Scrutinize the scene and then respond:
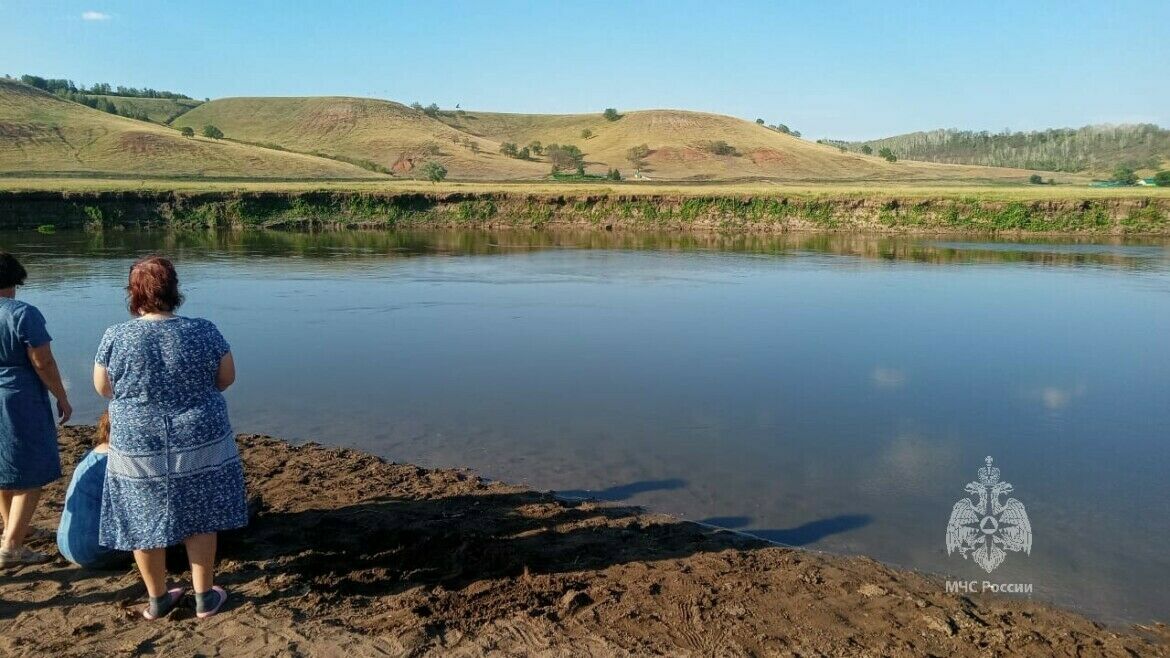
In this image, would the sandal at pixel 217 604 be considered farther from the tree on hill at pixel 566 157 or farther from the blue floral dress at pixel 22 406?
the tree on hill at pixel 566 157

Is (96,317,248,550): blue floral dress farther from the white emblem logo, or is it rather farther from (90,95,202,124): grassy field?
(90,95,202,124): grassy field

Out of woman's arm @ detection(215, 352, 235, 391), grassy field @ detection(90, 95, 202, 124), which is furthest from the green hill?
woman's arm @ detection(215, 352, 235, 391)

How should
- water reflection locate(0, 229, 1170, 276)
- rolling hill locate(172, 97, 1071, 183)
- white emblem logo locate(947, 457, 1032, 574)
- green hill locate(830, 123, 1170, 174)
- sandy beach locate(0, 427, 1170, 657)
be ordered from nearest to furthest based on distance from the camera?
1. sandy beach locate(0, 427, 1170, 657)
2. white emblem logo locate(947, 457, 1032, 574)
3. water reflection locate(0, 229, 1170, 276)
4. rolling hill locate(172, 97, 1071, 183)
5. green hill locate(830, 123, 1170, 174)

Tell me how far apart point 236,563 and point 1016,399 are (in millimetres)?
9750

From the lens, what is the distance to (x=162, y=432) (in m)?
4.46

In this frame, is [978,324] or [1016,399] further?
[978,324]

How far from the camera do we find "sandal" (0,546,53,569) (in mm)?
5289

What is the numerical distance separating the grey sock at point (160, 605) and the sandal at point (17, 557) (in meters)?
1.32

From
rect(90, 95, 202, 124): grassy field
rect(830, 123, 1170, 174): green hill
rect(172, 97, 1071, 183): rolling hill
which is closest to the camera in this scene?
rect(172, 97, 1071, 183): rolling hill

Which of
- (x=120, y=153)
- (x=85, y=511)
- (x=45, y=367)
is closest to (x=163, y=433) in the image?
(x=85, y=511)

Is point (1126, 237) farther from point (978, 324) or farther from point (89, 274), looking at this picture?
point (89, 274)

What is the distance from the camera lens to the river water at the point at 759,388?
6.96 m

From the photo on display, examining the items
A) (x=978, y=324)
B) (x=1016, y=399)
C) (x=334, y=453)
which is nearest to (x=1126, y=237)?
(x=978, y=324)

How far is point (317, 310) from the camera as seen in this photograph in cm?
1764
